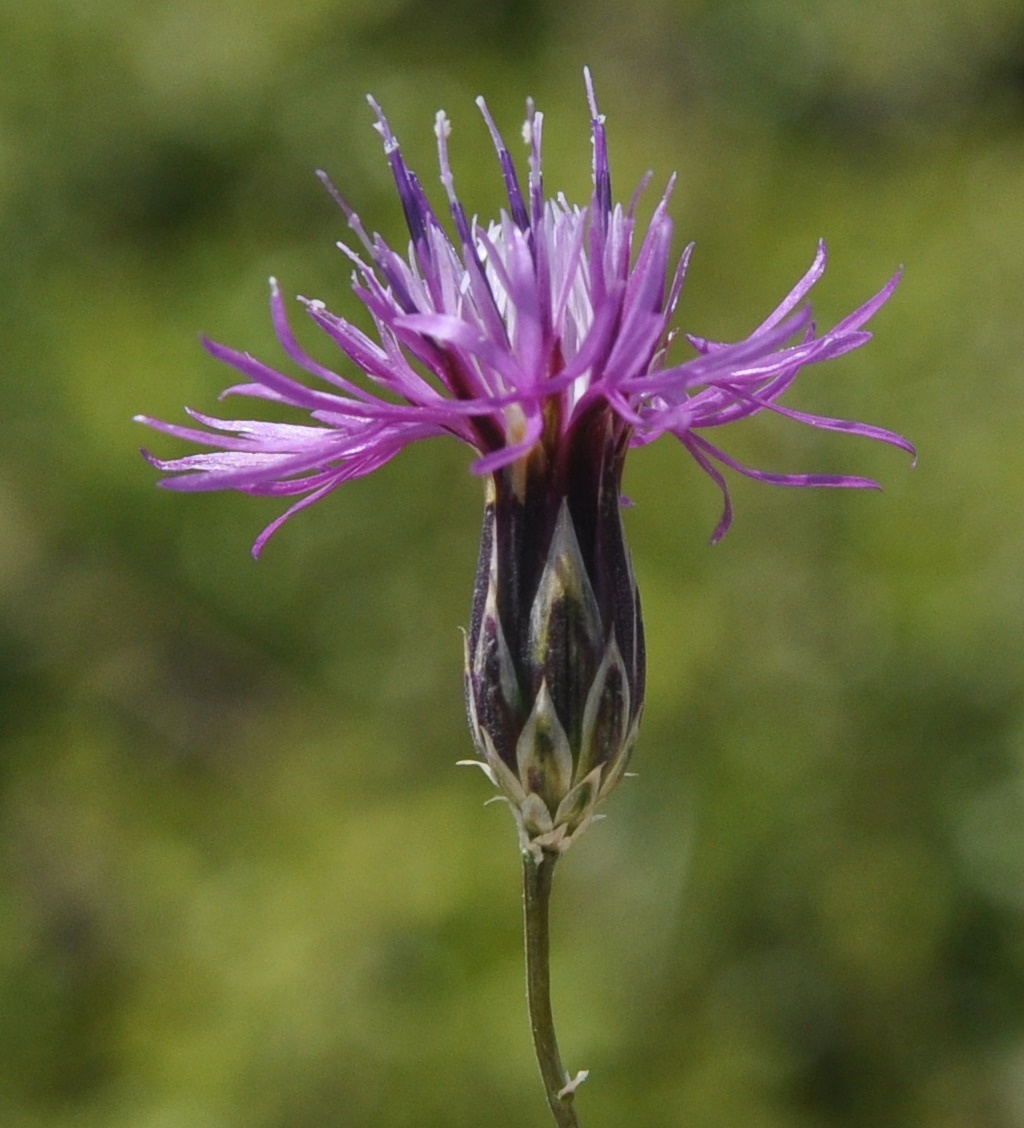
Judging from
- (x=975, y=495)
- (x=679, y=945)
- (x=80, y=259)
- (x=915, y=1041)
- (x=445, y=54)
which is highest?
(x=445, y=54)

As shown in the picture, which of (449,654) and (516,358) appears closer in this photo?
(516,358)

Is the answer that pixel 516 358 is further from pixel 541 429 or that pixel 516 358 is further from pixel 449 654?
pixel 449 654

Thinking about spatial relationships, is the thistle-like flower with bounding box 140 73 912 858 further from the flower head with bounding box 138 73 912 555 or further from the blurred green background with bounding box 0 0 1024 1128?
the blurred green background with bounding box 0 0 1024 1128

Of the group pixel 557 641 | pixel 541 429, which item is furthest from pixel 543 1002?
pixel 541 429

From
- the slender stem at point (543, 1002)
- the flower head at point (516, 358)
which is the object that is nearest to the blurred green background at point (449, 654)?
the slender stem at point (543, 1002)

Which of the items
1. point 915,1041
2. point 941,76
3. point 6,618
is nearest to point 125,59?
point 6,618

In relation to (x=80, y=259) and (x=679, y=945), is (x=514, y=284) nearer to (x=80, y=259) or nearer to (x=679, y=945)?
(x=679, y=945)
